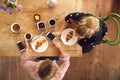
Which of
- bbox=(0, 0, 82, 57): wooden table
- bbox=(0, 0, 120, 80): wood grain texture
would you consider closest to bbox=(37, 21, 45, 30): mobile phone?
bbox=(0, 0, 82, 57): wooden table

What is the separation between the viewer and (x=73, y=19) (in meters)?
2.24

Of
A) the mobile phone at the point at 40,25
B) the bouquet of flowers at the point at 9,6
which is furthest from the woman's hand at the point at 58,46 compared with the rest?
the bouquet of flowers at the point at 9,6

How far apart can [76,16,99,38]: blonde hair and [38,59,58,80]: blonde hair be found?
1.18 ft

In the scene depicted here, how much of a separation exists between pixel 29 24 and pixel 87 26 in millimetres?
483

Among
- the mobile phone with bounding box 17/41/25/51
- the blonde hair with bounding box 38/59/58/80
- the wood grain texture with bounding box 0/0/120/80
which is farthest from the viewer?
the wood grain texture with bounding box 0/0/120/80

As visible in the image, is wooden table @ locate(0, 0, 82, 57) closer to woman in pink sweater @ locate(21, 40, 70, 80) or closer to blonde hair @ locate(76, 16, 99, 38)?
woman in pink sweater @ locate(21, 40, 70, 80)

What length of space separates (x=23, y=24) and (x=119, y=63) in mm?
1467

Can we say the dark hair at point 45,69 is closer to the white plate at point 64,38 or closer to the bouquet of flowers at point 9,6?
the white plate at point 64,38

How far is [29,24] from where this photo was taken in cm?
222

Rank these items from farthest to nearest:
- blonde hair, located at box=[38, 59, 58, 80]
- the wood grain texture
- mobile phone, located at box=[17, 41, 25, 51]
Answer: the wood grain texture
mobile phone, located at box=[17, 41, 25, 51]
blonde hair, located at box=[38, 59, 58, 80]

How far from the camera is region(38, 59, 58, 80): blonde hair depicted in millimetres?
2008

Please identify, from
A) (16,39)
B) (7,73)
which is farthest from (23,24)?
(7,73)

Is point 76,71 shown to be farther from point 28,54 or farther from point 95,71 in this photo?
point 28,54

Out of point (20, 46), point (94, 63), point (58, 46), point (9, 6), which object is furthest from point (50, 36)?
point (94, 63)
